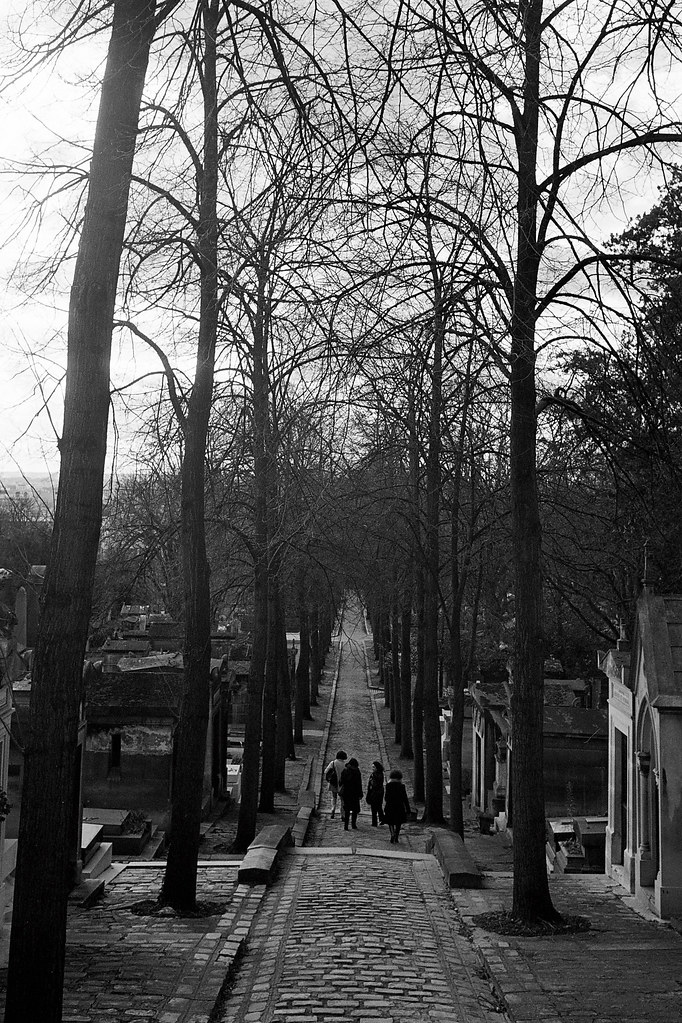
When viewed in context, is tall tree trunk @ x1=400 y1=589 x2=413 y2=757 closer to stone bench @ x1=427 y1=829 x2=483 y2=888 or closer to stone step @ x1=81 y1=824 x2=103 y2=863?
stone step @ x1=81 y1=824 x2=103 y2=863

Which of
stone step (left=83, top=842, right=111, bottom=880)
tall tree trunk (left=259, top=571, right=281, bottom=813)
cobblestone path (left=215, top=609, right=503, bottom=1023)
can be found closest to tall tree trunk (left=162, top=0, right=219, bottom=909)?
cobblestone path (left=215, top=609, right=503, bottom=1023)

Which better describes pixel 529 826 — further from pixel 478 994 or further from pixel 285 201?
pixel 285 201

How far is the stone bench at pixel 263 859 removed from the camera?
1233 centimetres

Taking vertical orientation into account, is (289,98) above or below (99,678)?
above

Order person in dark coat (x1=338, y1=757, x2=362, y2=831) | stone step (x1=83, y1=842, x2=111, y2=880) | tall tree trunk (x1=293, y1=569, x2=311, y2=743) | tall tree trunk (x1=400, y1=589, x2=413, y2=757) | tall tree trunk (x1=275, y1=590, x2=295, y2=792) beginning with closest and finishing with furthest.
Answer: stone step (x1=83, y1=842, x2=111, y2=880) < person in dark coat (x1=338, y1=757, x2=362, y2=831) < tall tree trunk (x1=275, y1=590, x2=295, y2=792) < tall tree trunk (x1=400, y1=589, x2=413, y2=757) < tall tree trunk (x1=293, y1=569, x2=311, y2=743)

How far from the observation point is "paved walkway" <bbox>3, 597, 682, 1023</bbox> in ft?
24.1

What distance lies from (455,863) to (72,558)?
8.45m

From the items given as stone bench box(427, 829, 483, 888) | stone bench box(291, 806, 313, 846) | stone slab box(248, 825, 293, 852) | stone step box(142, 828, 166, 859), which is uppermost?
stone slab box(248, 825, 293, 852)

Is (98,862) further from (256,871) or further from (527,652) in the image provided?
(527,652)

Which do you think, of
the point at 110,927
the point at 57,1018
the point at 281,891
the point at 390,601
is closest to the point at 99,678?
the point at 390,601

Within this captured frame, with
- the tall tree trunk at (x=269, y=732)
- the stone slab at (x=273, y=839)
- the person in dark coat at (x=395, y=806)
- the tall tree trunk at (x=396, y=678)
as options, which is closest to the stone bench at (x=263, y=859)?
the stone slab at (x=273, y=839)

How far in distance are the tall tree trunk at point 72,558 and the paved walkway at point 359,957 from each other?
1.33 meters

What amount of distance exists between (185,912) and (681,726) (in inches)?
207

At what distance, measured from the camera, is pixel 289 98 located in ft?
20.7
